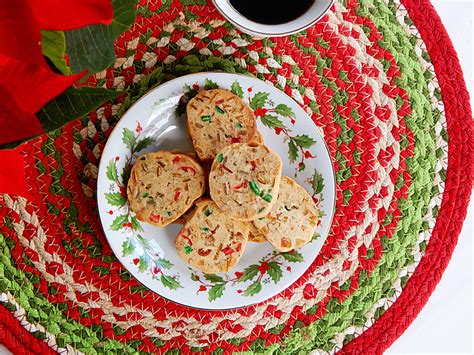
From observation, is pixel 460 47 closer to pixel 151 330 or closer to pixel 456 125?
pixel 456 125

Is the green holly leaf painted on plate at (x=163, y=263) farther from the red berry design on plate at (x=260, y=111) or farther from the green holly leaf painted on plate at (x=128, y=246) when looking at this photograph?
the red berry design on plate at (x=260, y=111)

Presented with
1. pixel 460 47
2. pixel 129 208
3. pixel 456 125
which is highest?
pixel 460 47

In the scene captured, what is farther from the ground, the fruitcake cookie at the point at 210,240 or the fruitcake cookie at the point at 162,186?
the fruitcake cookie at the point at 162,186

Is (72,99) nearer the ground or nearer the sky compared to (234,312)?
nearer the sky

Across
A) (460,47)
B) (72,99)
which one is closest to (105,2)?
(72,99)

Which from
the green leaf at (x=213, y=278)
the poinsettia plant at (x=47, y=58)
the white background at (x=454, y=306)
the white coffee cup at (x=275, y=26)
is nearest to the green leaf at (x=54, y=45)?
the poinsettia plant at (x=47, y=58)

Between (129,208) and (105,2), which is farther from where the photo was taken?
(129,208)

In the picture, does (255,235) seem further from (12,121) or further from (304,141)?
(12,121)
